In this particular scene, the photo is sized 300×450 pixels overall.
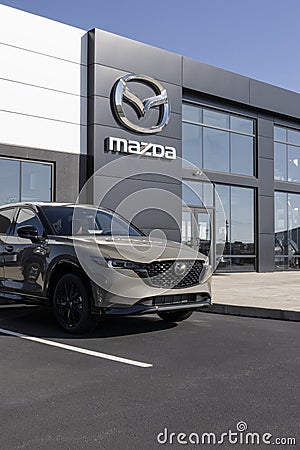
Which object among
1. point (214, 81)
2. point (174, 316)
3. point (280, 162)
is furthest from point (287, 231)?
point (174, 316)

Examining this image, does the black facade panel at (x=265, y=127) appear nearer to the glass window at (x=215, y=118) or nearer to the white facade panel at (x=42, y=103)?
the glass window at (x=215, y=118)

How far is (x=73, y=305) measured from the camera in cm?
710

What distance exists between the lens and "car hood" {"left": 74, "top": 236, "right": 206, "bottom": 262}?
6.89m

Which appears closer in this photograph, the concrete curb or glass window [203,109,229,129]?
the concrete curb

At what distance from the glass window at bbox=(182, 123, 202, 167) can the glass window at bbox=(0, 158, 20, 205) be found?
6.22 metres

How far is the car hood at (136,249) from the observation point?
689 cm

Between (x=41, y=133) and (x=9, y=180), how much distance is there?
1591 mm

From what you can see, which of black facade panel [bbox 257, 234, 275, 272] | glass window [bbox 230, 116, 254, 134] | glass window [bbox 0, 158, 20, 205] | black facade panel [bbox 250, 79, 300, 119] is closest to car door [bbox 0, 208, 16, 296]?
glass window [bbox 0, 158, 20, 205]

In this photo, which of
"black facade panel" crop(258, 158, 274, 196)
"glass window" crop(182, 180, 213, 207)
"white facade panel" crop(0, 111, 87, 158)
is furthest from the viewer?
"black facade panel" crop(258, 158, 274, 196)

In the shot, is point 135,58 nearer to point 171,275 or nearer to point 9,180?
point 9,180

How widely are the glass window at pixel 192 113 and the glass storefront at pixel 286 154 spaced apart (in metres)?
4.38

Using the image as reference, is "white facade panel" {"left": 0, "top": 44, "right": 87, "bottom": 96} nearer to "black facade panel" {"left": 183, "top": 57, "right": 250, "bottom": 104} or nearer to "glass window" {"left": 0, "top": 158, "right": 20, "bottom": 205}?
"glass window" {"left": 0, "top": 158, "right": 20, "bottom": 205}

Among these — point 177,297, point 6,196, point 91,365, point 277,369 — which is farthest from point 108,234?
point 6,196

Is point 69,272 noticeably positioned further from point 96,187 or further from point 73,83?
point 73,83
